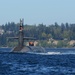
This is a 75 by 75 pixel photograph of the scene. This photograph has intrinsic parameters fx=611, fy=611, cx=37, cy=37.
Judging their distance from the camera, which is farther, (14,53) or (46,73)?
(14,53)

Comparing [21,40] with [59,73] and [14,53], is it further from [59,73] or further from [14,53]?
[59,73]

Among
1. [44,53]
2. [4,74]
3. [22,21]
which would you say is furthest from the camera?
[22,21]

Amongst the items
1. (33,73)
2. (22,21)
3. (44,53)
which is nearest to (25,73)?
(33,73)

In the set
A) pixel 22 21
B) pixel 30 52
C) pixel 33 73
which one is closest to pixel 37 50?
pixel 30 52

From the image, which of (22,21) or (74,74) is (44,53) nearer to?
(22,21)

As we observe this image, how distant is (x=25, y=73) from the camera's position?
80562 millimetres

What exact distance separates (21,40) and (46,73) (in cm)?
9794

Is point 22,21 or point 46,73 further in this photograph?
point 22,21

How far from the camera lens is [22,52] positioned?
175875 mm

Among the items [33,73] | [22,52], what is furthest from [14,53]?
[33,73]

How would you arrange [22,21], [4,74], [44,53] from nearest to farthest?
[4,74] → [44,53] → [22,21]

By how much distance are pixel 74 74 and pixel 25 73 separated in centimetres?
655

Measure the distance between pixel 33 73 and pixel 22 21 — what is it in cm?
10346

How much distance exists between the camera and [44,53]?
16988cm
